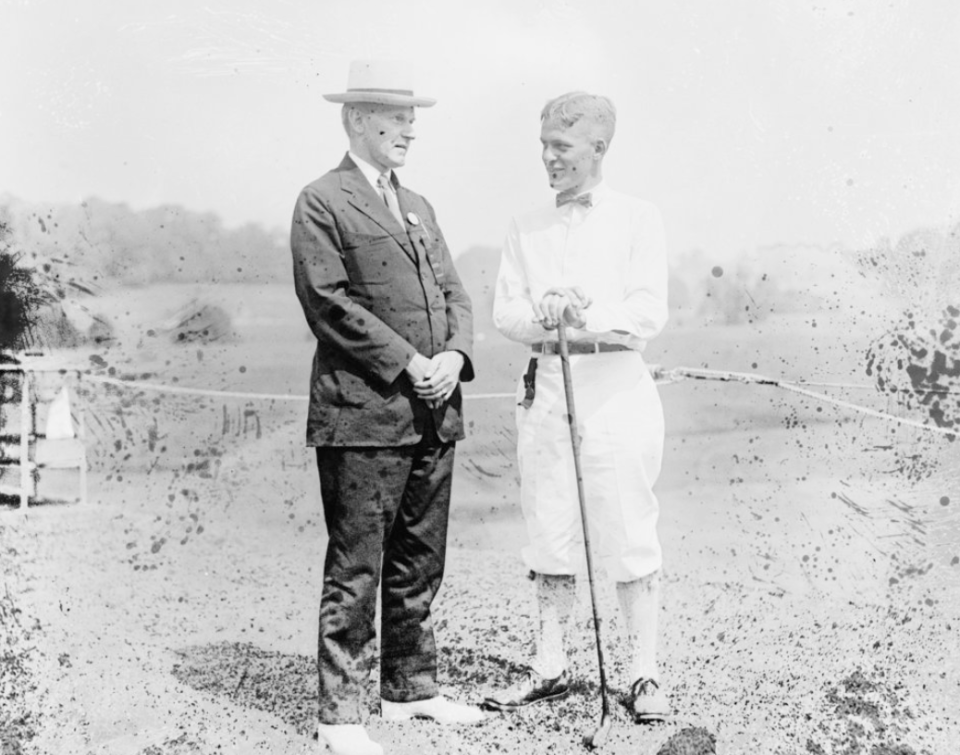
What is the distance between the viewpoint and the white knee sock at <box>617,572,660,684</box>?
468cm

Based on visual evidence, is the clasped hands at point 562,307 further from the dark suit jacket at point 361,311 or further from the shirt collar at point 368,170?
the shirt collar at point 368,170

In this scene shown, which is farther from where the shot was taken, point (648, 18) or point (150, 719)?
point (648, 18)

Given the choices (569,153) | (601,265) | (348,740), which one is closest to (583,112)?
(569,153)

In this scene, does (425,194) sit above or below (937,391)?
above

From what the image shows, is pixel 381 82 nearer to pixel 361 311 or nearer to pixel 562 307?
pixel 361 311

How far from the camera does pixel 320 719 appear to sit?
177 inches

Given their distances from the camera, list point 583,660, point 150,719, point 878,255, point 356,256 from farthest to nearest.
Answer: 1. point 878,255
2. point 583,660
3. point 150,719
4. point 356,256

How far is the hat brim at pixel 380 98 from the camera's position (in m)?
4.54

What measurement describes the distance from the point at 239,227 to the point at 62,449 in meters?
1.16

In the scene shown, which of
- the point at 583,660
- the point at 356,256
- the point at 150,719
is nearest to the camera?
the point at 356,256

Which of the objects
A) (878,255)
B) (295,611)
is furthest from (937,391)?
(295,611)

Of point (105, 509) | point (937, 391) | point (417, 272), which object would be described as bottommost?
point (105, 509)

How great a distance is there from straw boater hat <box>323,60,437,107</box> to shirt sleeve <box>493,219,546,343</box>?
606 mm

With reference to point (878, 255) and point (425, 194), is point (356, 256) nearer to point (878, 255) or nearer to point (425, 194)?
point (425, 194)
